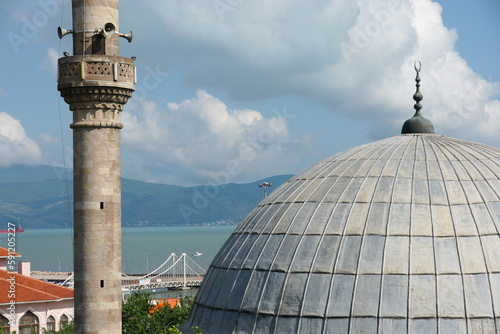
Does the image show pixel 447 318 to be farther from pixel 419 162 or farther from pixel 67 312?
pixel 67 312

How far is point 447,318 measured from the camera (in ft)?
70.0

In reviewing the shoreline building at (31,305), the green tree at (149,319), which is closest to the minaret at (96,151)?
the green tree at (149,319)

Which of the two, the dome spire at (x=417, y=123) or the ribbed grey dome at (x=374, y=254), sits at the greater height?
the dome spire at (x=417, y=123)

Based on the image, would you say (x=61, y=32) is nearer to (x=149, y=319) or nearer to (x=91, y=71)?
(x=91, y=71)

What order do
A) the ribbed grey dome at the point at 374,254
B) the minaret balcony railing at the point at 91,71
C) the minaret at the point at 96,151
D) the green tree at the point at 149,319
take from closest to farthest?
the ribbed grey dome at the point at 374,254 → the minaret at the point at 96,151 → the minaret balcony railing at the point at 91,71 → the green tree at the point at 149,319

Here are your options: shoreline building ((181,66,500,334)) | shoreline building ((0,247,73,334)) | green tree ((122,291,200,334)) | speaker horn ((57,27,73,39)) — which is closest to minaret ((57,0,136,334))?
speaker horn ((57,27,73,39))

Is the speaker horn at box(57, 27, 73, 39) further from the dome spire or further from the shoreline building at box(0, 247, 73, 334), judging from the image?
the shoreline building at box(0, 247, 73, 334)

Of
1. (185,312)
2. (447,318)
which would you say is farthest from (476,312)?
(185,312)

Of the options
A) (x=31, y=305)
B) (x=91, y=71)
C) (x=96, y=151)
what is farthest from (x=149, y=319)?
(x=31, y=305)

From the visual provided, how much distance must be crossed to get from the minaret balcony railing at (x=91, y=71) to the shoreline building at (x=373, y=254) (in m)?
7.08

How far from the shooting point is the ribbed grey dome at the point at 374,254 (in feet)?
71.0

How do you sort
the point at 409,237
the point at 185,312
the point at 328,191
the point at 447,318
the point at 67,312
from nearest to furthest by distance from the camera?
1. the point at 447,318
2. the point at 409,237
3. the point at 328,191
4. the point at 185,312
5. the point at 67,312

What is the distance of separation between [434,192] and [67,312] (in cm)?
3793

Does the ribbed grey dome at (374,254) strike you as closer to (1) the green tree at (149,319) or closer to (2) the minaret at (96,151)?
(2) the minaret at (96,151)
